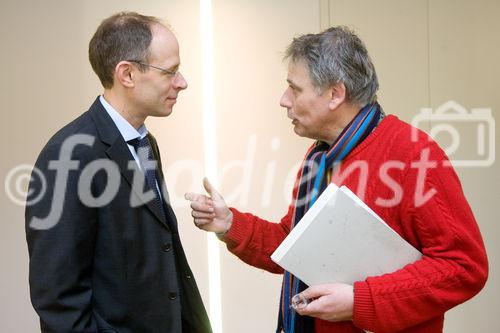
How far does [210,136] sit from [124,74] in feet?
4.55

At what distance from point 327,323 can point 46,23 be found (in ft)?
6.60

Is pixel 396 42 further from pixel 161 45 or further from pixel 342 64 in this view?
pixel 161 45

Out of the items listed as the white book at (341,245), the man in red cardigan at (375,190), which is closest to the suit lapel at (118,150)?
the man in red cardigan at (375,190)

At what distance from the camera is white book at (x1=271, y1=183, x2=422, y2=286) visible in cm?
125

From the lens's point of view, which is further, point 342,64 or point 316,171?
point 316,171

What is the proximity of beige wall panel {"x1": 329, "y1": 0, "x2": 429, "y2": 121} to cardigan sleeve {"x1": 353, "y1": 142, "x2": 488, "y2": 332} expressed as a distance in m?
1.69

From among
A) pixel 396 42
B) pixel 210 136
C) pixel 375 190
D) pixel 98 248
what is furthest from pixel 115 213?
pixel 396 42

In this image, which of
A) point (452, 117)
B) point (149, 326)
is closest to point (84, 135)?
point (149, 326)

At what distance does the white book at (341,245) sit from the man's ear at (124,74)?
581 mm

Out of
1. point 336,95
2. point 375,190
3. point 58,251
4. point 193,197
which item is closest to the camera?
point 58,251

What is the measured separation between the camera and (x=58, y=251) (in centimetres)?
121

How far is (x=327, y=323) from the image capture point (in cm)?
140

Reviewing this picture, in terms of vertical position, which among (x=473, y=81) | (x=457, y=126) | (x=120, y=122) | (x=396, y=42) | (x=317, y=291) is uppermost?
(x=396, y=42)

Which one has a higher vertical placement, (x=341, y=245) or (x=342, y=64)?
(x=342, y=64)
